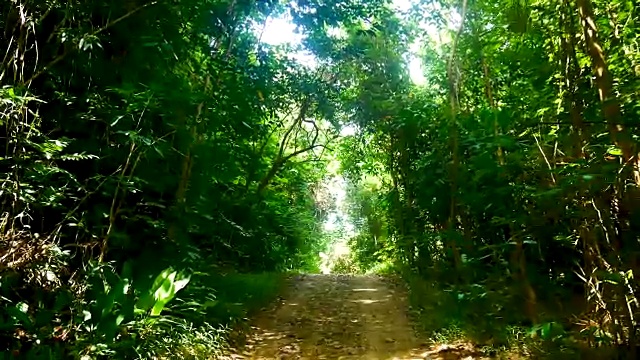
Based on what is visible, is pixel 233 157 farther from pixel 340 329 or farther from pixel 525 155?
pixel 525 155

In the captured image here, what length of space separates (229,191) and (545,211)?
9.55 m

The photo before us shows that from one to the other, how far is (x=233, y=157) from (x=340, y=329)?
15.5ft

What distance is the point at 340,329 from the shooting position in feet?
24.0

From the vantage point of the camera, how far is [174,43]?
6.59 m

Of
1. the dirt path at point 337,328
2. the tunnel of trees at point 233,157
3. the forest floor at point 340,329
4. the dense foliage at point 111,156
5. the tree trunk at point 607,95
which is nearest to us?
the tree trunk at point 607,95

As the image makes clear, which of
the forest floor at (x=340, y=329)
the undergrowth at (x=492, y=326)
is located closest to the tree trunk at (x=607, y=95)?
the undergrowth at (x=492, y=326)

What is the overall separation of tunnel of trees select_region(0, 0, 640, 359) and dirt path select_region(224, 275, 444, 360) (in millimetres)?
702

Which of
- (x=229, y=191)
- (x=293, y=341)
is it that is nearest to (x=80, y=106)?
(x=293, y=341)

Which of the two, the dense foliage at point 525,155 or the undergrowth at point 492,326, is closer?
the dense foliage at point 525,155

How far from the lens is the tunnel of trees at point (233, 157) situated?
4.28 meters

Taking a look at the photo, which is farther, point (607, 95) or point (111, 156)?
point (111, 156)

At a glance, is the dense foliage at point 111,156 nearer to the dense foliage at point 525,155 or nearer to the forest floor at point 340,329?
the forest floor at point 340,329

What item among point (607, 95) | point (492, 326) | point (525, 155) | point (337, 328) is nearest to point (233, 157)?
point (337, 328)

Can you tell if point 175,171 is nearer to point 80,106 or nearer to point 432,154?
point 80,106
